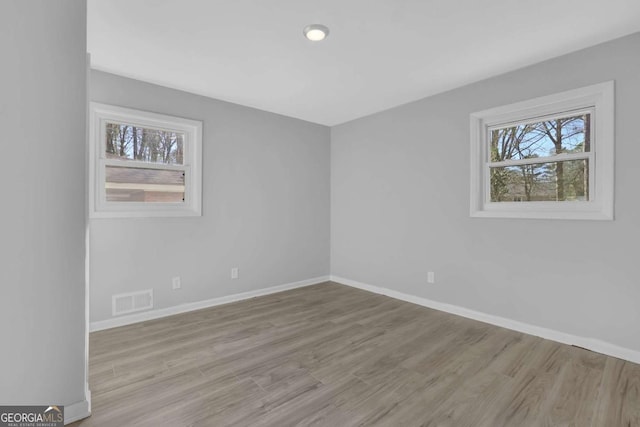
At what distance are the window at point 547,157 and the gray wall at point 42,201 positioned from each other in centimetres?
332

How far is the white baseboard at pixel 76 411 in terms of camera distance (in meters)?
1.53

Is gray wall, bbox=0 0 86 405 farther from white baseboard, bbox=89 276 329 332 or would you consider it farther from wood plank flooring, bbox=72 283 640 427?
white baseboard, bbox=89 276 329 332

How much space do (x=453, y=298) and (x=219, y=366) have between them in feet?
8.23

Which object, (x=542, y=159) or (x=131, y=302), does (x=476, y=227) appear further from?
(x=131, y=302)

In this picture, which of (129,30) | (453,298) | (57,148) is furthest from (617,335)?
(129,30)

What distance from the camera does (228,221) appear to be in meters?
3.63

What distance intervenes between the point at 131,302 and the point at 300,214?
7.65 ft

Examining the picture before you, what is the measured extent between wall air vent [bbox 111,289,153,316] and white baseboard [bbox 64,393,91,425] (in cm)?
143

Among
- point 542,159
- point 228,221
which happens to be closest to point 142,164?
point 228,221

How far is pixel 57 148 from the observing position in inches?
58.0

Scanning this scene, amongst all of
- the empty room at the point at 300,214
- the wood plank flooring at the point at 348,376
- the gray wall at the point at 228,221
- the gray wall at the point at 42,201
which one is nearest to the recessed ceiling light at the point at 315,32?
the empty room at the point at 300,214

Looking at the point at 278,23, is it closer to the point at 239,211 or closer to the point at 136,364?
the point at 239,211

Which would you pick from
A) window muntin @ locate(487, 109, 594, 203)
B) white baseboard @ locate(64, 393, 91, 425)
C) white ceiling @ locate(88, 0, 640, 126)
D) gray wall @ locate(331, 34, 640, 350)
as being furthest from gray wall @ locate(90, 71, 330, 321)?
window muntin @ locate(487, 109, 594, 203)

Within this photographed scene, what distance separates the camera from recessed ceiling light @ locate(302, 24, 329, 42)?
2151 mm
